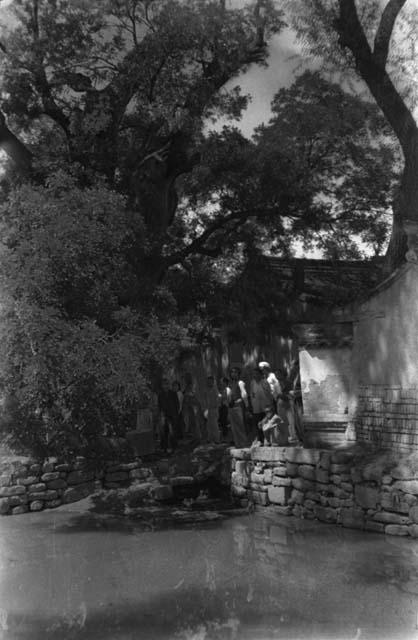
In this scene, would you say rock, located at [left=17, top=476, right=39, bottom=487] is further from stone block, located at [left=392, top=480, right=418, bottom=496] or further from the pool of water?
stone block, located at [left=392, top=480, right=418, bottom=496]

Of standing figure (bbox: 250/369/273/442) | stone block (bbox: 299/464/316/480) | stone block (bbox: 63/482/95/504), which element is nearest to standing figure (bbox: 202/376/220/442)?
standing figure (bbox: 250/369/273/442)

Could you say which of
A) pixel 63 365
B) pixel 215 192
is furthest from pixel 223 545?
pixel 215 192

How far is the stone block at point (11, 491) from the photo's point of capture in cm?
1026

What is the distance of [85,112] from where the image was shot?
12133 mm

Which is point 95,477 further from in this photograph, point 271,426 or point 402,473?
point 402,473

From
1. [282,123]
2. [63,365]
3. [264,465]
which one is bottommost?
[264,465]

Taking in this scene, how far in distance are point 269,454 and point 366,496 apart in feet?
7.51

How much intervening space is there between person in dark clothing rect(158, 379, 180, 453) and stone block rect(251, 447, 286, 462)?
4095 millimetres

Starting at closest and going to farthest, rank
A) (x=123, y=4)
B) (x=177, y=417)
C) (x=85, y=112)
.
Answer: (x=123, y=4), (x=85, y=112), (x=177, y=417)

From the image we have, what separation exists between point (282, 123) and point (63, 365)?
6902 mm

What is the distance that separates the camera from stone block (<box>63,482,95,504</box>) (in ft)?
35.7

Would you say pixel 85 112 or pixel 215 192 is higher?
pixel 85 112

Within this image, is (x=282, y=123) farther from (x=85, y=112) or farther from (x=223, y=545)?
(x=223, y=545)

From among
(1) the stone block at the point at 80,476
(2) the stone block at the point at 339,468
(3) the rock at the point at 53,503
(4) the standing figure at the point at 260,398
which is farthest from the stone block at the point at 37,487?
(2) the stone block at the point at 339,468
